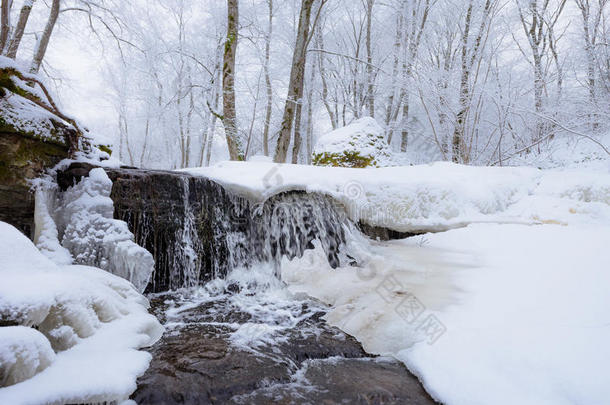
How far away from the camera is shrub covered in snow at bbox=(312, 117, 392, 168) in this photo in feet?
26.9

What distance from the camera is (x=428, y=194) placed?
4.36m

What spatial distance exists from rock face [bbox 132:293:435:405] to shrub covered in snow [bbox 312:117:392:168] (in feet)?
20.7

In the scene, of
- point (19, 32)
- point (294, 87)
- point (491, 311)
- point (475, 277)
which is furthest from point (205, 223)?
point (19, 32)

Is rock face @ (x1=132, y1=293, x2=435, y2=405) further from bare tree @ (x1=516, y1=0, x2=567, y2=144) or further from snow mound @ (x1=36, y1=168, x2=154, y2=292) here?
bare tree @ (x1=516, y1=0, x2=567, y2=144)

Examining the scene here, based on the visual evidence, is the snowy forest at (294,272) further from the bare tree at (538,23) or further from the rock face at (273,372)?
the bare tree at (538,23)

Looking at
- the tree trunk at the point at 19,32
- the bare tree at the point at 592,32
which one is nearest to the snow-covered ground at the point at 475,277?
the bare tree at the point at 592,32

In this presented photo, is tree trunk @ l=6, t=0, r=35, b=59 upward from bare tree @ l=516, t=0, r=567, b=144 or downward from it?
downward

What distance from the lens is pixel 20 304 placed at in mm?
1373

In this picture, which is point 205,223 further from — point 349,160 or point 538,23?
point 538,23

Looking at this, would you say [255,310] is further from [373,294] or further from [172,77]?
[172,77]

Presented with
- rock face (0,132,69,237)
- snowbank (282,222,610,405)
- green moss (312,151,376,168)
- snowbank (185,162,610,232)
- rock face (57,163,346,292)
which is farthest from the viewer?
green moss (312,151,376,168)

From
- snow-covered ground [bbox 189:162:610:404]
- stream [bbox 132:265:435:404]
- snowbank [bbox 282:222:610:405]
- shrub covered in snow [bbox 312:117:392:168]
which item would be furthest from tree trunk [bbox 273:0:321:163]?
stream [bbox 132:265:435:404]

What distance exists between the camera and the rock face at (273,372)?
1.54 metres

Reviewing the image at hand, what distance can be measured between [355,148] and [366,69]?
8434mm
